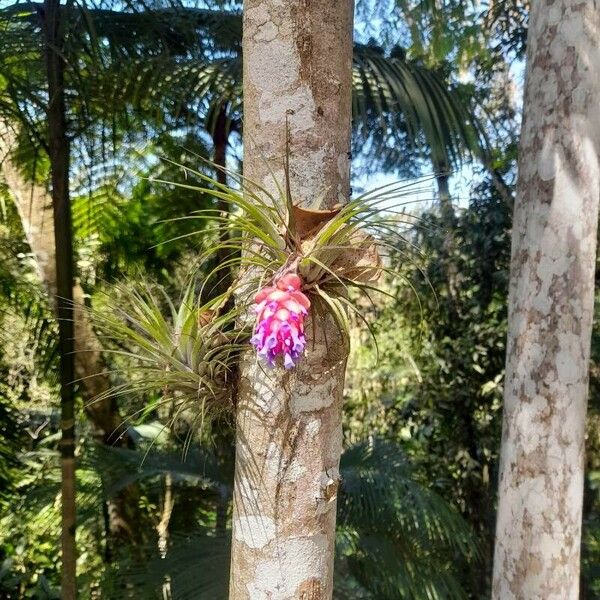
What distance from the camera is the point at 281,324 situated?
2.02 feet

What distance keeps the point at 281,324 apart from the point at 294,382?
0.11 meters

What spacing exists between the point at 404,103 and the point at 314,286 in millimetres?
1367

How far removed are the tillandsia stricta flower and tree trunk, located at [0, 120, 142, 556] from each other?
1.95 m

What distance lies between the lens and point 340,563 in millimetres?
2227

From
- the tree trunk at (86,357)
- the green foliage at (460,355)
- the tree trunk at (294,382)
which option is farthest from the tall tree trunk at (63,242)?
the green foliage at (460,355)

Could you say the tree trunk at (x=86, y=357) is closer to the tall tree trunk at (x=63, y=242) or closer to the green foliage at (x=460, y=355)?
the tall tree trunk at (x=63, y=242)

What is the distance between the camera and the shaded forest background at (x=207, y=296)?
1.91m

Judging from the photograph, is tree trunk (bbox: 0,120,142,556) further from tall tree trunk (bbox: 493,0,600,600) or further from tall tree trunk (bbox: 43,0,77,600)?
tall tree trunk (bbox: 493,0,600,600)

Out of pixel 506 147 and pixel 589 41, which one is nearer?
pixel 589 41

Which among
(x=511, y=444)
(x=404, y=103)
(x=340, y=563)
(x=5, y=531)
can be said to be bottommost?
(x=5, y=531)

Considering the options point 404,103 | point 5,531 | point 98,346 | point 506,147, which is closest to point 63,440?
point 98,346

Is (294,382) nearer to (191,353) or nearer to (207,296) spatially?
(191,353)

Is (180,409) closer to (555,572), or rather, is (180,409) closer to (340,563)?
(555,572)

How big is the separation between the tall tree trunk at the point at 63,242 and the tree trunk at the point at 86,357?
0.77 metres
